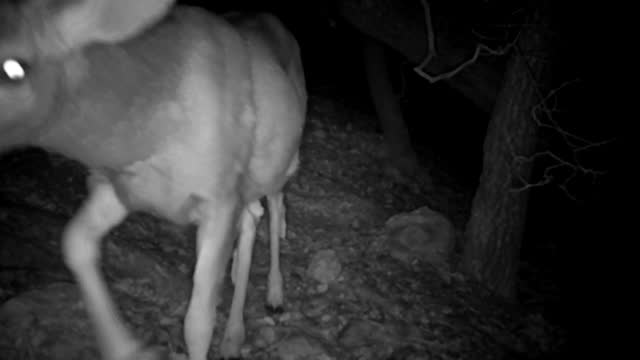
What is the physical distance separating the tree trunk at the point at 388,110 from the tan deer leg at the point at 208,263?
5.50 meters

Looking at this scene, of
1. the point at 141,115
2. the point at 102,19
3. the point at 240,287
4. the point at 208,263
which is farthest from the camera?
the point at 240,287

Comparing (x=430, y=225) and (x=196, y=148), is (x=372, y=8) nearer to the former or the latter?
(x=430, y=225)

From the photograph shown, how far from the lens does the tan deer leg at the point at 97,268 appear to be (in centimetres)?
366

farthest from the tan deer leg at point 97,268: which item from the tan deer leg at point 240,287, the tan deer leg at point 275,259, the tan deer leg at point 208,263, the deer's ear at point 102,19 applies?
the tan deer leg at point 275,259

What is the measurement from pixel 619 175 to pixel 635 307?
181 cm

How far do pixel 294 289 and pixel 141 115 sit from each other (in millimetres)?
2694

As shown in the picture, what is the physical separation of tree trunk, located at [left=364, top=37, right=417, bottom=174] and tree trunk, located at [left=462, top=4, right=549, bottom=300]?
8.49ft

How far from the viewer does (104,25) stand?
2.87m

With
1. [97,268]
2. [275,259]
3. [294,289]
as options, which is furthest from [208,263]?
[294,289]

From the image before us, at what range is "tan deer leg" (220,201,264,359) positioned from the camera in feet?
14.8

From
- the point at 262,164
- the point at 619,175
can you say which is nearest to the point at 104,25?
the point at 262,164

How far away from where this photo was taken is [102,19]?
285cm

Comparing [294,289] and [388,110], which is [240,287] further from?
[388,110]

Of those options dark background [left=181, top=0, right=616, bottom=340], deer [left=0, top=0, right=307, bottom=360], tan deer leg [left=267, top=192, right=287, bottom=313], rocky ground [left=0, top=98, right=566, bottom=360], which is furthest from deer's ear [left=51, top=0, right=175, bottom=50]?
dark background [left=181, top=0, right=616, bottom=340]
